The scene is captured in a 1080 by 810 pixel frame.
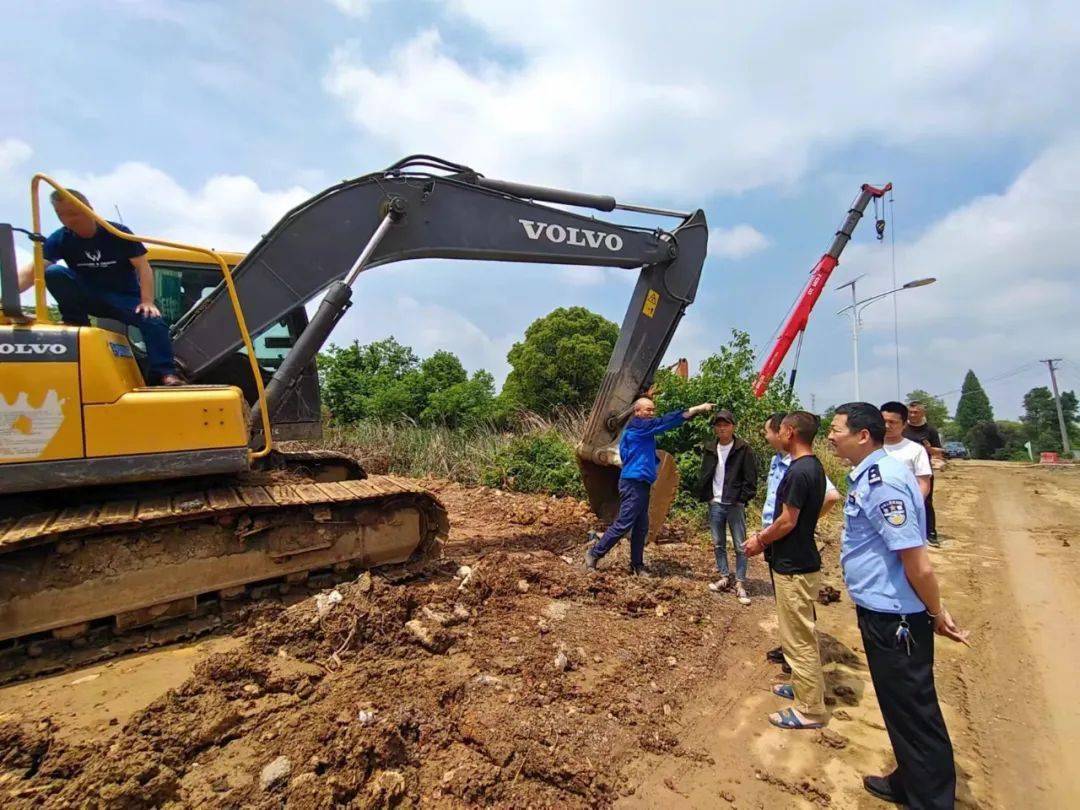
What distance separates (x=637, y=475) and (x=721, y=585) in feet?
4.06

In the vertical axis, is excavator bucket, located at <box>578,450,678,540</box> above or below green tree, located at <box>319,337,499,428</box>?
below

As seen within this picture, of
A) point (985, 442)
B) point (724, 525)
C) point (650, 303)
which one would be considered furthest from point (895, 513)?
point (985, 442)

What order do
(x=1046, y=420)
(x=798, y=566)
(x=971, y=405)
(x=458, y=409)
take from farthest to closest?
(x=971, y=405)
(x=1046, y=420)
(x=458, y=409)
(x=798, y=566)

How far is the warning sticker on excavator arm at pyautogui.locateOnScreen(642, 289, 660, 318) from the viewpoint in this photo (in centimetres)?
646

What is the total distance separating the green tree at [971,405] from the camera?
68000 millimetres

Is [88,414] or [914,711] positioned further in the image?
[88,414]

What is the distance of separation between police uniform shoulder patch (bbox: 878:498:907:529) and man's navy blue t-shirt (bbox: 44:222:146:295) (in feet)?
14.2

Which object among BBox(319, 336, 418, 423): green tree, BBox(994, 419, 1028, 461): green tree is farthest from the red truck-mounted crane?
BBox(994, 419, 1028, 461): green tree

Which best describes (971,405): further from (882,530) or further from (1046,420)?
(882,530)

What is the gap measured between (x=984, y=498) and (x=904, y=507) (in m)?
12.3

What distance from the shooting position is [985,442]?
47.5 m

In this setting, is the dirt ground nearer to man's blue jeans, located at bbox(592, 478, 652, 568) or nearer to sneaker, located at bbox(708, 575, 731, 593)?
sneaker, located at bbox(708, 575, 731, 593)

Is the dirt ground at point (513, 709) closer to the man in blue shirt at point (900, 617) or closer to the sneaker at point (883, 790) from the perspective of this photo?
the sneaker at point (883, 790)

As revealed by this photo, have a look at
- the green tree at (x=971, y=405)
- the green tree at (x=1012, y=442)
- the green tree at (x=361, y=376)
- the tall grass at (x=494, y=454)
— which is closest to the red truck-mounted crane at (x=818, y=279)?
the tall grass at (x=494, y=454)
